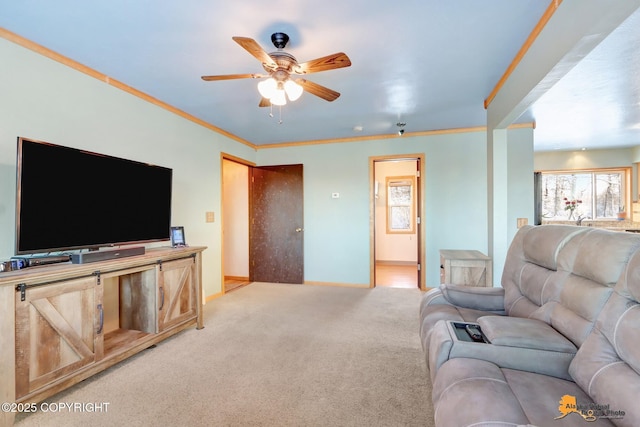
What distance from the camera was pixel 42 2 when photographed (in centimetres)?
177

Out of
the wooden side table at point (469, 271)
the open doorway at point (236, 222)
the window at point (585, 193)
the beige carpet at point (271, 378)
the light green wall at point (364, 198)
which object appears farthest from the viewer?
the window at point (585, 193)

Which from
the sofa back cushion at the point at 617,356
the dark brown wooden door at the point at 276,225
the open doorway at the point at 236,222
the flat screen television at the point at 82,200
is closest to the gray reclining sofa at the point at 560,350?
the sofa back cushion at the point at 617,356

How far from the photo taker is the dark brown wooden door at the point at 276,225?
16.9 feet

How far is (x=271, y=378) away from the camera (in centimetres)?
214

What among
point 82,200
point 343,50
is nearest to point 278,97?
point 343,50

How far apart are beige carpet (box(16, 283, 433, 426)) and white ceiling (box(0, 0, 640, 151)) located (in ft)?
8.07

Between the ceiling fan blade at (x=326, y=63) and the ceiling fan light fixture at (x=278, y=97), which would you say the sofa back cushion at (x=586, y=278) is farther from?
the ceiling fan light fixture at (x=278, y=97)

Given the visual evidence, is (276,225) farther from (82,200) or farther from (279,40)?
(279,40)

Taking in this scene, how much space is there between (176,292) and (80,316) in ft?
2.81

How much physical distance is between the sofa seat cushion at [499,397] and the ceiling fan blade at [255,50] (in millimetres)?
1933

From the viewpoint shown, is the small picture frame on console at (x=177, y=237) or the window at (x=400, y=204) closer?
the small picture frame on console at (x=177, y=237)

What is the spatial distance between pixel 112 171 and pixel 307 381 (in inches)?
88.6

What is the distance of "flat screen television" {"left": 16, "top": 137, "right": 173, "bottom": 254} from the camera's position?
186 centimetres

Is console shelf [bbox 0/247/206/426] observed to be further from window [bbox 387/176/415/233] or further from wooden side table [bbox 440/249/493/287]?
window [bbox 387/176/415/233]
